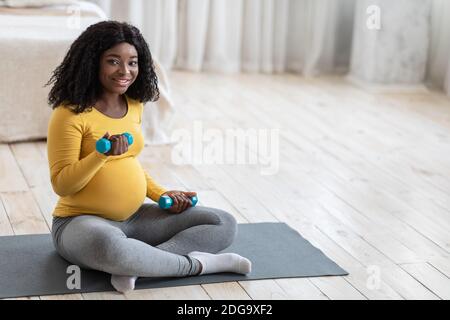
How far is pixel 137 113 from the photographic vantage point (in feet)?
6.84

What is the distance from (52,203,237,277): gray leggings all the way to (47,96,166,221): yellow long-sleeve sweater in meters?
0.04

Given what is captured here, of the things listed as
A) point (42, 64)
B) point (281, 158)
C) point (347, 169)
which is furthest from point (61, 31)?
point (347, 169)

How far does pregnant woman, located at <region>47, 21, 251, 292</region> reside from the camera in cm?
190

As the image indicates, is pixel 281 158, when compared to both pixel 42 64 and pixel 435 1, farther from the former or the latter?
pixel 435 1

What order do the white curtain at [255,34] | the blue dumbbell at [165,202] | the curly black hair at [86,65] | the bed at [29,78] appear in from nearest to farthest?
the curly black hair at [86,65] → the blue dumbbell at [165,202] → the bed at [29,78] → the white curtain at [255,34]

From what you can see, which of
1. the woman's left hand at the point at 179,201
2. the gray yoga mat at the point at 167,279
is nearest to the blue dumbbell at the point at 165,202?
the woman's left hand at the point at 179,201

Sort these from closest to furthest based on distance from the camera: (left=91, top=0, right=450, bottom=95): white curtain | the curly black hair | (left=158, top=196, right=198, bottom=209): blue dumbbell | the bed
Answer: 1. the curly black hair
2. (left=158, top=196, right=198, bottom=209): blue dumbbell
3. the bed
4. (left=91, top=0, right=450, bottom=95): white curtain

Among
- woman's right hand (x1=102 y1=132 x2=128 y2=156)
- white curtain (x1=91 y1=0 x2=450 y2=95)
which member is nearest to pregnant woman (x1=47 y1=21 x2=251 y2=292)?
woman's right hand (x1=102 y1=132 x2=128 y2=156)

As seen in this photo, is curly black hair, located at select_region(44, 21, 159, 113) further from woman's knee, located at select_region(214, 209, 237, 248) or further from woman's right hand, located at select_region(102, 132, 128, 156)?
woman's knee, located at select_region(214, 209, 237, 248)

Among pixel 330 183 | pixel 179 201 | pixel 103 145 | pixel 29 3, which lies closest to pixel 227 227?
pixel 179 201

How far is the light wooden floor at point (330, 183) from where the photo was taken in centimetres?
204

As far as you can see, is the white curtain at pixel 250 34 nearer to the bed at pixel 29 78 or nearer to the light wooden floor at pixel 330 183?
the light wooden floor at pixel 330 183

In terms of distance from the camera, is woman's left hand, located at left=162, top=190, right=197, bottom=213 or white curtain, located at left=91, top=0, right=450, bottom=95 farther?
white curtain, located at left=91, top=0, right=450, bottom=95

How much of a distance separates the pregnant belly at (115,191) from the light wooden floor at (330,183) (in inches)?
8.5
